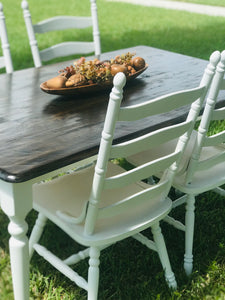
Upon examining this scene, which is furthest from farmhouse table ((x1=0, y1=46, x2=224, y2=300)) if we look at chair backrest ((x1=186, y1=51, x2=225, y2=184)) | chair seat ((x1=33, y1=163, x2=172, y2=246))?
chair seat ((x1=33, y1=163, x2=172, y2=246))

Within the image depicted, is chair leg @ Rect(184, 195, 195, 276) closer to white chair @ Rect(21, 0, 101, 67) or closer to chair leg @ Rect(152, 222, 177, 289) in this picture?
chair leg @ Rect(152, 222, 177, 289)

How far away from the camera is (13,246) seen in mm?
1701

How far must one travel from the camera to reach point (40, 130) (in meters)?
1.81

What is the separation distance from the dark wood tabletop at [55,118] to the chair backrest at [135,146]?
0.42 ft

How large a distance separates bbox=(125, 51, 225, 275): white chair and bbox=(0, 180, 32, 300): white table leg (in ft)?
2.43

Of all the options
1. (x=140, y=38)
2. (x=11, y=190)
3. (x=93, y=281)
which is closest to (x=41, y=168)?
(x=11, y=190)

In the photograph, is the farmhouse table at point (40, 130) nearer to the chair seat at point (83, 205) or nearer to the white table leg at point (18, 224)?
the white table leg at point (18, 224)

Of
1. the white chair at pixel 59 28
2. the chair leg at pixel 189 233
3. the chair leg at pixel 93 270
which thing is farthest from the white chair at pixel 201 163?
the white chair at pixel 59 28

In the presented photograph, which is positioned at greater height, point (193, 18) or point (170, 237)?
point (170, 237)

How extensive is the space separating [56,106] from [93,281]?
29.4 inches

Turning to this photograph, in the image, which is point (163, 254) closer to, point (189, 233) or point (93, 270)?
point (189, 233)

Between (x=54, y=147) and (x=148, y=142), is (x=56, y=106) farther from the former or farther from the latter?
(x=148, y=142)

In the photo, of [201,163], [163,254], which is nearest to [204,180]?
[201,163]

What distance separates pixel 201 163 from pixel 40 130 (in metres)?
0.70
